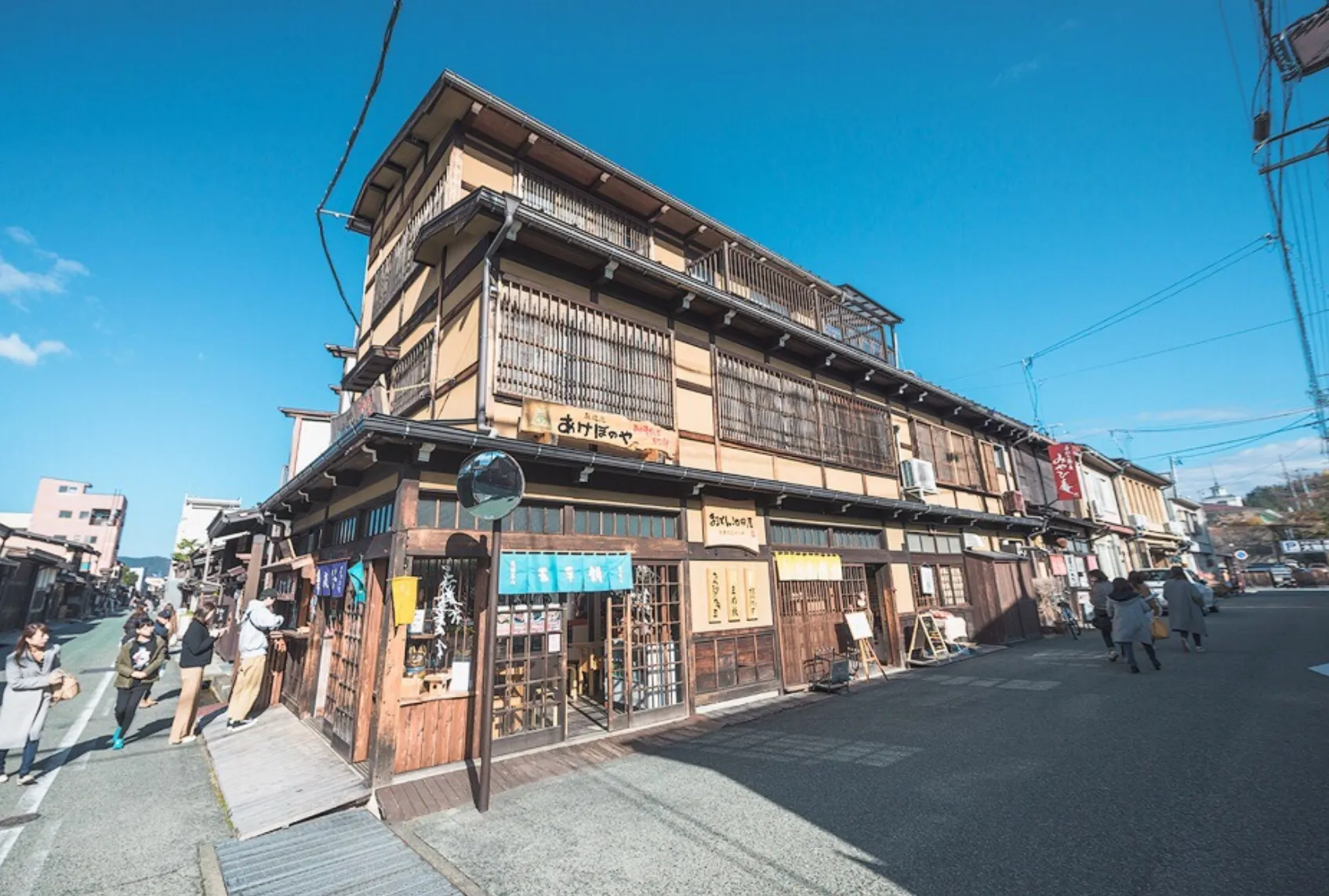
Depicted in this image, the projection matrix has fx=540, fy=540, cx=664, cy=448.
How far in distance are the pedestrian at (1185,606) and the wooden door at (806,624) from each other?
7.78 m

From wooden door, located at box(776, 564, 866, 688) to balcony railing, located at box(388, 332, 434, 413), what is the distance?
26.3 feet

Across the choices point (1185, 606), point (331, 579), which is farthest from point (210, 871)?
point (1185, 606)

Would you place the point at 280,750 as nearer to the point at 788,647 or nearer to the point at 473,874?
the point at 473,874

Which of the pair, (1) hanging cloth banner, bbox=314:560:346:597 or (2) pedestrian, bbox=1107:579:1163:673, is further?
(2) pedestrian, bbox=1107:579:1163:673

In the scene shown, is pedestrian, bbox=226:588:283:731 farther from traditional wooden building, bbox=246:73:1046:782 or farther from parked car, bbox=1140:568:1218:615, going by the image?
parked car, bbox=1140:568:1218:615

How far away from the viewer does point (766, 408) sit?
1221 cm

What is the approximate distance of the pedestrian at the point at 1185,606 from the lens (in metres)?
12.7

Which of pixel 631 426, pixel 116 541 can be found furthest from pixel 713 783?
pixel 116 541

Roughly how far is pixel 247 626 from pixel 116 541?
83.9 m

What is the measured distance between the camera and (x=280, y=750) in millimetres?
7652

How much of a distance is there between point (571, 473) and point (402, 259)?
6.97 meters

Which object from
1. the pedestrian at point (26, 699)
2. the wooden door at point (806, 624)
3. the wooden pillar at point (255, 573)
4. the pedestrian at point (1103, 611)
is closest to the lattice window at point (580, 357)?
the wooden door at point (806, 624)

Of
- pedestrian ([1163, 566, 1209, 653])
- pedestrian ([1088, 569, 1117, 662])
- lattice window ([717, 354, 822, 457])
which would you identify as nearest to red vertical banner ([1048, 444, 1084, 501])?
pedestrian ([1163, 566, 1209, 653])

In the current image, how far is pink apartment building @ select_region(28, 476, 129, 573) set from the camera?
60.3 meters
